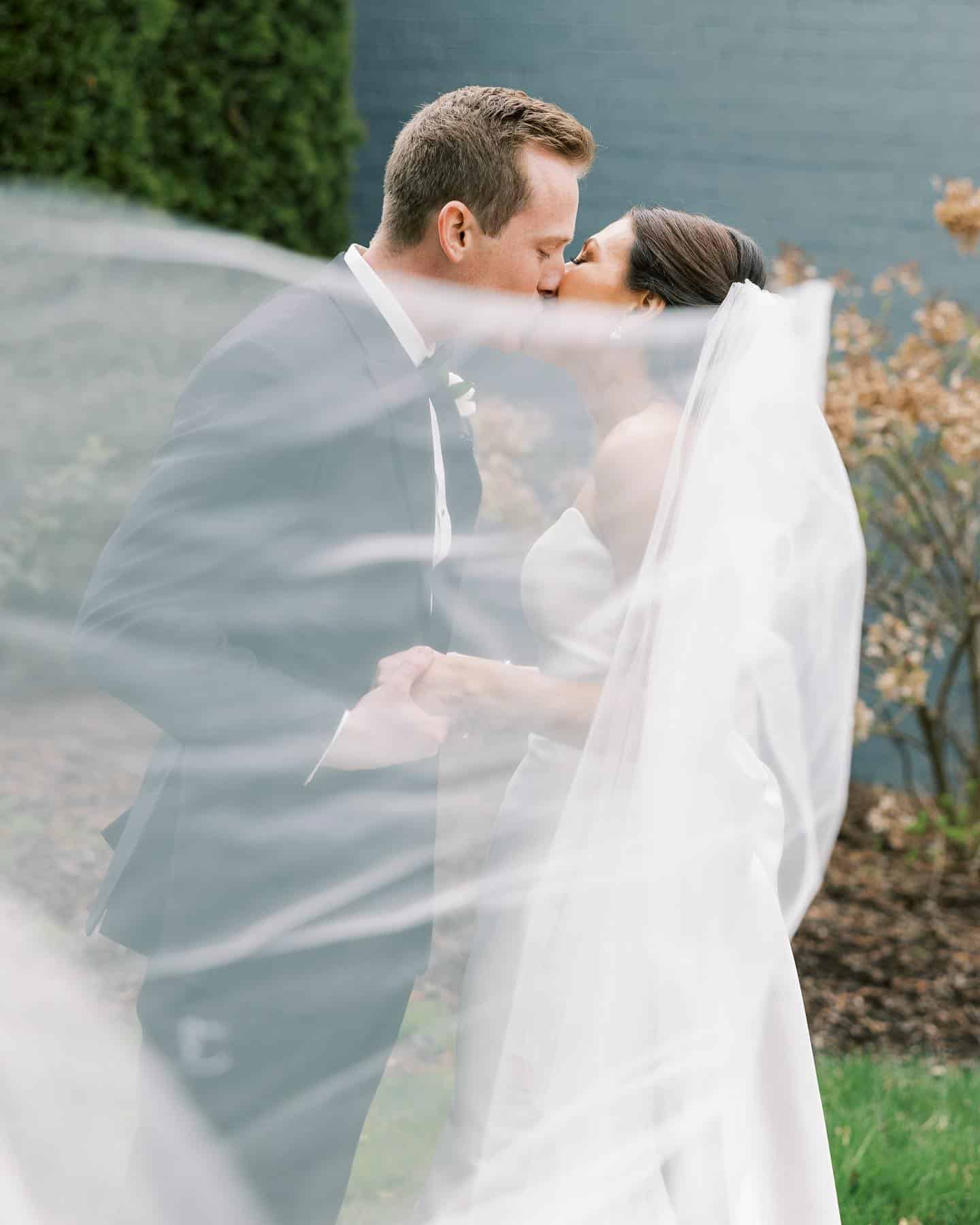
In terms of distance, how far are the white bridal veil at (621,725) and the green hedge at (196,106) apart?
10.4 feet

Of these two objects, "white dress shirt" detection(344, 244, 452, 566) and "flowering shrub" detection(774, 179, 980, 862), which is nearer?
"white dress shirt" detection(344, 244, 452, 566)

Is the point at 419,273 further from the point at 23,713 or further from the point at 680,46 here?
the point at 680,46

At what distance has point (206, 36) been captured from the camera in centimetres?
613

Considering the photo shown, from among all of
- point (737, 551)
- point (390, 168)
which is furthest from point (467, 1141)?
point (390, 168)

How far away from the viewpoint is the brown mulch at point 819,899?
82.2 inches

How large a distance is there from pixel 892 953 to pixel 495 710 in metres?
2.94

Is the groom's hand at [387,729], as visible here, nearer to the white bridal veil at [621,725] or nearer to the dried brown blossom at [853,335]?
the white bridal veil at [621,725]

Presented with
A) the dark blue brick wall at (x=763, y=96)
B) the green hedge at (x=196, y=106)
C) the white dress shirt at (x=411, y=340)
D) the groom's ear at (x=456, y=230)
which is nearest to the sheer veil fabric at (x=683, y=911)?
the white dress shirt at (x=411, y=340)

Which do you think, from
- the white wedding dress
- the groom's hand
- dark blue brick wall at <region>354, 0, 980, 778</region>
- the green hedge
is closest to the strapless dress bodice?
the white wedding dress

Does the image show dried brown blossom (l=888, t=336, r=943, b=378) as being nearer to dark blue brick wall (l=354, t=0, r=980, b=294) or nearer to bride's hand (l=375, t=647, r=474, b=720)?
dark blue brick wall (l=354, t=0, r=980, b=294)

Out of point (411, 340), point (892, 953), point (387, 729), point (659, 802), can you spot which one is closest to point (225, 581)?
point (387, 729)

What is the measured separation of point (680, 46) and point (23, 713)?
17.6 ft

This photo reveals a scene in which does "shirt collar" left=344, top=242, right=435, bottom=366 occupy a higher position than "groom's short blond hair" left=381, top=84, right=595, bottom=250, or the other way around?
"groom's short blond hair" left=381, top=84, right=595, bottom=250

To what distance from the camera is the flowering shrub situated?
4930mm
